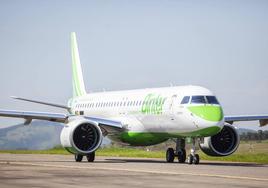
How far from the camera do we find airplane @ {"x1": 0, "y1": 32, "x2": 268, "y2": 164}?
36000 millimetres

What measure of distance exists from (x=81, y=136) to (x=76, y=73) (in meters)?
16.9

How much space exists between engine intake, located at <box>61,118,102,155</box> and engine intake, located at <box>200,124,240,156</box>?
549 cm

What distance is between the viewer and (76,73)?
56125 millimetres

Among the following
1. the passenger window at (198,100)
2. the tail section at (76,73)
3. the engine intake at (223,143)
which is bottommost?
the engine intake at (223,143)

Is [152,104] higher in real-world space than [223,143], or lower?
higher

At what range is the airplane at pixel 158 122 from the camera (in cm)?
3600

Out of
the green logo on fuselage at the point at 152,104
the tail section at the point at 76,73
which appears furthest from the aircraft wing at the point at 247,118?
the tail section at the point at 76,73

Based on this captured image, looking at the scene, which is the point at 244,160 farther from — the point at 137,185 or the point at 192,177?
the point at 137,185

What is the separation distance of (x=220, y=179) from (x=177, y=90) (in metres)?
14.7

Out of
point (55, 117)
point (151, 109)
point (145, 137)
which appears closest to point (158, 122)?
point (151, 109)

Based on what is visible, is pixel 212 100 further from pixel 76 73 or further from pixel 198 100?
pixel 76 73

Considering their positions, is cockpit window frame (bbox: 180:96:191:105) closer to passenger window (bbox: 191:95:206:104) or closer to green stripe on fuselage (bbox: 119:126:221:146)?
passenger window (bbox: 191:95:206:104)

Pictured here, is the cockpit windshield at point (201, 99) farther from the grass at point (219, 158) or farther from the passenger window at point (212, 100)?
the grass at point (219, 158)

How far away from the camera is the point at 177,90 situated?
3856cm
